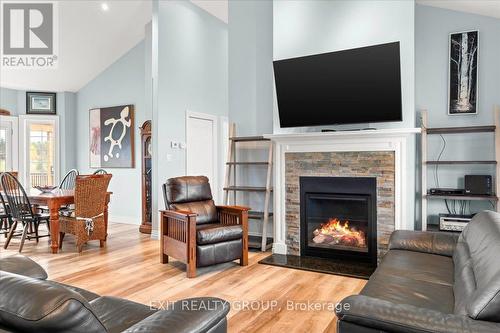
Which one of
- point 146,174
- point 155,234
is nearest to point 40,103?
point 146,174

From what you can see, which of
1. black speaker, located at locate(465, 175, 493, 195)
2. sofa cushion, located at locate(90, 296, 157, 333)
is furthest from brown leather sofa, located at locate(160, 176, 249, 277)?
black speaker, located at locate(465, 175, 493, 195)

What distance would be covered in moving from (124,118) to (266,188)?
3.60 m

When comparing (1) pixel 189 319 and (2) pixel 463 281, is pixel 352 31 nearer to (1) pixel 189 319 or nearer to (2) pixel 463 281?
(2) pixel 463 281

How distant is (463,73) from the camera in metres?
4.24

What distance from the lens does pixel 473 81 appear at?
13.8 feet

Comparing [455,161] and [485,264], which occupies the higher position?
[455,161]

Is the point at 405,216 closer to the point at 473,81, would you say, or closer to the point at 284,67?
the point at 473,81

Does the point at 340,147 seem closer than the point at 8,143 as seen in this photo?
Yes

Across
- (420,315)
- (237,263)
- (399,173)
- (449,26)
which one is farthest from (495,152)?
(420,315)

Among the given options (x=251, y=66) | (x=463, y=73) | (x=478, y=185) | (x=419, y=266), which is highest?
(x=251, y=66)

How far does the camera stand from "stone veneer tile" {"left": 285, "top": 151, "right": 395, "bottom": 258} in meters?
3.90

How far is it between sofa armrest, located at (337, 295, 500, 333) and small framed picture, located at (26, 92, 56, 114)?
308 inches

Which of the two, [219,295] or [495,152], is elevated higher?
[495,152]

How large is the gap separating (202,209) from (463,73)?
11.2 feet
